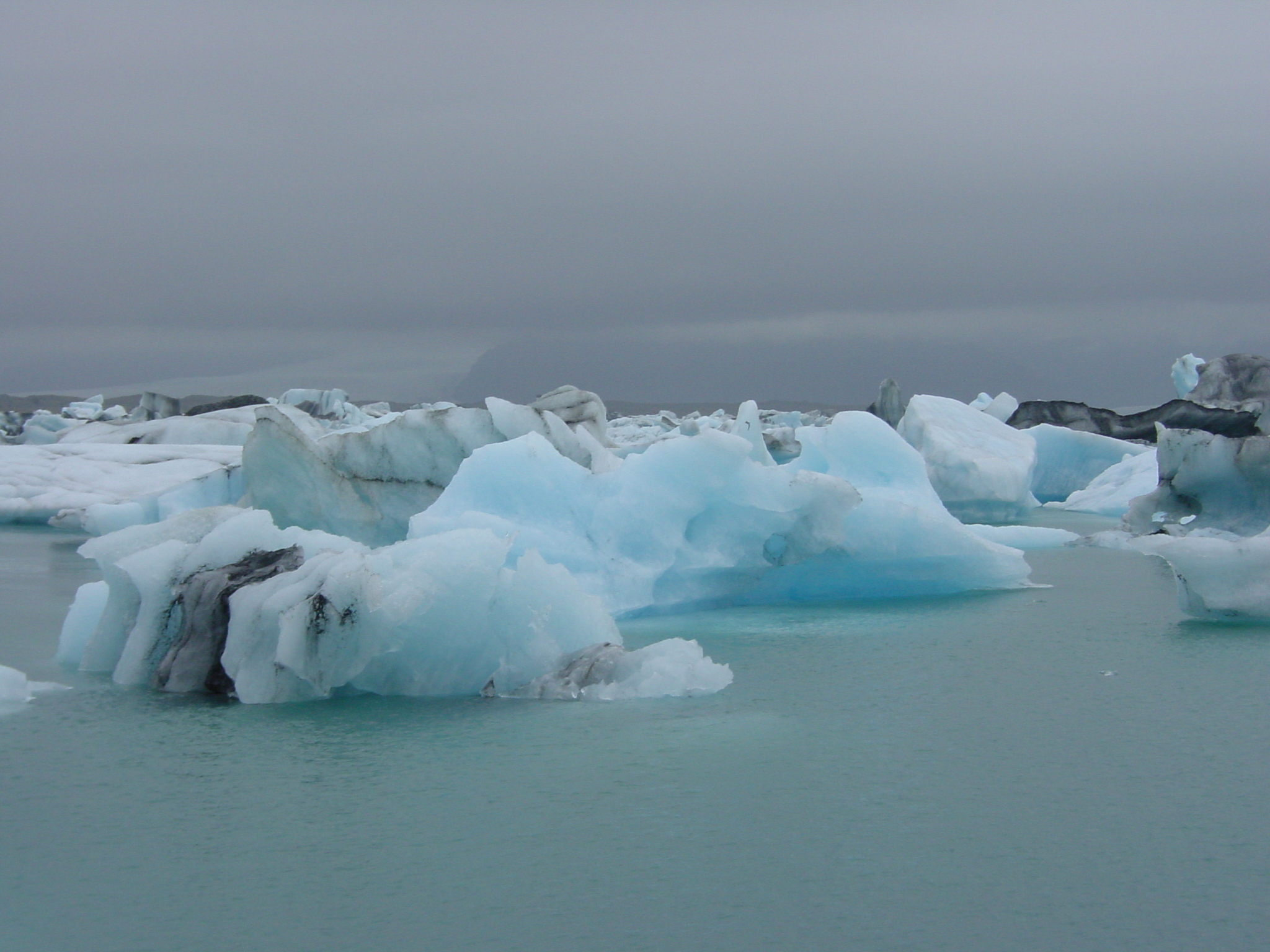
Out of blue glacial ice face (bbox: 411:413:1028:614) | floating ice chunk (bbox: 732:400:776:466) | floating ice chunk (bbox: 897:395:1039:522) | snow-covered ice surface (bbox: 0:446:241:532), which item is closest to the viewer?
blue glacial ice face (bbox: 411:413:1028:614)

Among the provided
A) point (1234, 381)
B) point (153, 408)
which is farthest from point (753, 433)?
point (153, 408)

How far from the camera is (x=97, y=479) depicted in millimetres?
12758

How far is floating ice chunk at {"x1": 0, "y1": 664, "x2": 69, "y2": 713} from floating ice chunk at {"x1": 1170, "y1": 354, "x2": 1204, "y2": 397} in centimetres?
1740

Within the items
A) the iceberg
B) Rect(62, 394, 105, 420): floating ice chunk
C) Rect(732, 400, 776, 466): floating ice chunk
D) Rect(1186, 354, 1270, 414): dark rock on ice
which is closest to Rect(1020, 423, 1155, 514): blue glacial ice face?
Rect(1186, 354, 1270, 414): dark rock on ice

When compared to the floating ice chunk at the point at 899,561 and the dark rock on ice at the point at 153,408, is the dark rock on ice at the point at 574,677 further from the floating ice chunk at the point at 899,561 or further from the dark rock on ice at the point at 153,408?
the dark rock on ice at the point at 153,408

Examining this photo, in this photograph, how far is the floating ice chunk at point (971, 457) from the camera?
40.4 feet

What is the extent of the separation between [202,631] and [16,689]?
2.19 ft

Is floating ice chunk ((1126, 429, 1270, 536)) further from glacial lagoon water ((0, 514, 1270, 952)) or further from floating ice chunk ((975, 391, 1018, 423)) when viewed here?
floating ice chunk ((975, 391, 1018, 423))

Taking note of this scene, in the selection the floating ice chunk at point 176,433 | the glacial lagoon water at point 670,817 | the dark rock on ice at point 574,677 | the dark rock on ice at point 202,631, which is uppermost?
the floating ice chunk at point 176,433

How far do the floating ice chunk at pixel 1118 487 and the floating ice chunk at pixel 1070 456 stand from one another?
580mm

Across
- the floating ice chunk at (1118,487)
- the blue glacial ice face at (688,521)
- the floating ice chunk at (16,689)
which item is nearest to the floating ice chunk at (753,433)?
the blue glacial ice face at (688,521)

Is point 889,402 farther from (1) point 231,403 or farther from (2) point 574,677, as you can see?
(2) point 574,677

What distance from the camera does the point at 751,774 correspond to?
3562mm

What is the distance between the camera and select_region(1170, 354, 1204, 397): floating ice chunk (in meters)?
18.4
